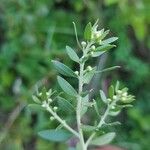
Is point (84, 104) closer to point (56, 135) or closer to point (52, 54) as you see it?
point (56, 135)

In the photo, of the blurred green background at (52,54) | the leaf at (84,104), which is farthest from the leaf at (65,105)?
the blurred green background at (52,54)

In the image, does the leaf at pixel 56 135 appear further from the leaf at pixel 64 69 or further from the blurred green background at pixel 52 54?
the blurred green background at pixel 52 54

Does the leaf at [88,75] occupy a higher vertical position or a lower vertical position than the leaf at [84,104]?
higher

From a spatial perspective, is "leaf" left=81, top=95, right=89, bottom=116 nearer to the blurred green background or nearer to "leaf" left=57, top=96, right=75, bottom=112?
"leaf" left=57, top=96, right=75, bottom=112

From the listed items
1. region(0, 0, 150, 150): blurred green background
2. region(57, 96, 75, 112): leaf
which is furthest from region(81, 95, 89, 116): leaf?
region(0, 0, 150, 150): blurred green background

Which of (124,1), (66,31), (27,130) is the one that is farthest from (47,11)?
(27,130)

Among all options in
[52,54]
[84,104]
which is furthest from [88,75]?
[52,54]
